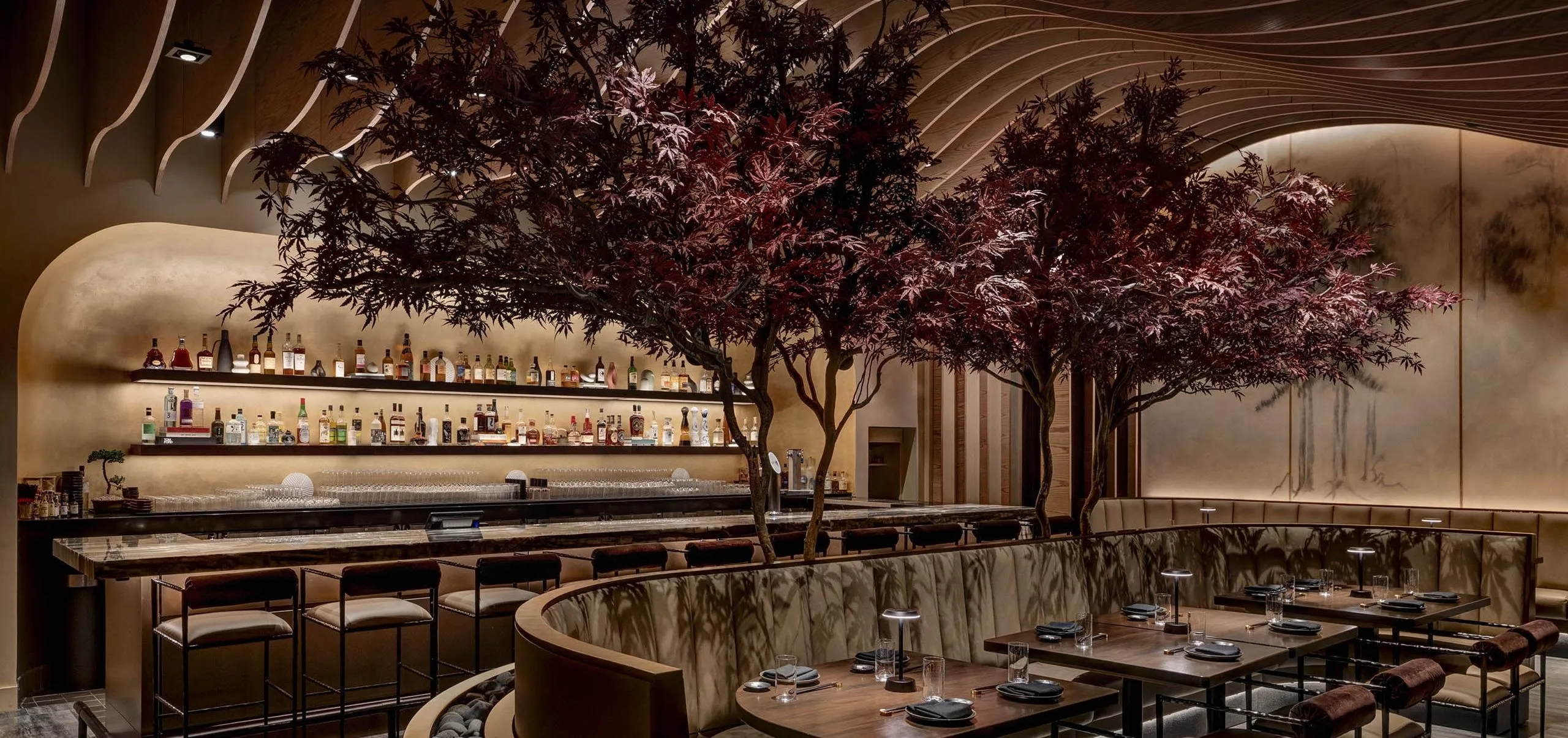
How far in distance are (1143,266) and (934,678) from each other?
3.15m

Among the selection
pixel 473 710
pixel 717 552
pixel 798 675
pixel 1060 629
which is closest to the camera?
pixel 798 675

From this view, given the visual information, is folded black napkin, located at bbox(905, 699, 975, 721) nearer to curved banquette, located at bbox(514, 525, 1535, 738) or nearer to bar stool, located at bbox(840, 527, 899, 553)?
curved banquette, located at bbox(514, 525, 1535, 738)

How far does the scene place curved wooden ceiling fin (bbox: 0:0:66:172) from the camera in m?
5.66

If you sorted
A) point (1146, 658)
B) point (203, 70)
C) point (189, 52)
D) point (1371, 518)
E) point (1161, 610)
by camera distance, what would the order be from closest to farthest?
point (1146, 658) < point (1161, 610) < point (189, 52) < point (203, 70) < point (1371, 518)

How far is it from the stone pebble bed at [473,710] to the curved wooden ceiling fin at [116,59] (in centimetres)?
358

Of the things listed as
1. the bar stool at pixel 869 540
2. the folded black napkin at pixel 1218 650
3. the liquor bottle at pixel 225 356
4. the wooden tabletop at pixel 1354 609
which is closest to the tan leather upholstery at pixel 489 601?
the bar stool at pixel 869 540

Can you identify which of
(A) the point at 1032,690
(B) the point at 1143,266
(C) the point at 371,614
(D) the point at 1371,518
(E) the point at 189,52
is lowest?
(D) the point at 1371,518

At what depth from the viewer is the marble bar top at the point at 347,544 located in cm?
469

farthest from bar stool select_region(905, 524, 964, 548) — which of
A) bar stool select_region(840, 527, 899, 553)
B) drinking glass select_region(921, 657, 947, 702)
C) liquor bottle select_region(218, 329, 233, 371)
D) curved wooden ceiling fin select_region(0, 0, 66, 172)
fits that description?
curved wooden ceiling fin select_region(0, 0, 66, 172)

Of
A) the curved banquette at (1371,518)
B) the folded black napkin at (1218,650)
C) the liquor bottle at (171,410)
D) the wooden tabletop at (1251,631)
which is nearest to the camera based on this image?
the folded black napkin at (1218,650)

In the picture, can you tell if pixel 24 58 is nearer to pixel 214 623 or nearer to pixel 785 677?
pixel 214 623

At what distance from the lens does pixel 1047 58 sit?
7441mm

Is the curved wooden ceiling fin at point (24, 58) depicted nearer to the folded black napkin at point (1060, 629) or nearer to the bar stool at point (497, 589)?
the bar stool at point (497, 589)

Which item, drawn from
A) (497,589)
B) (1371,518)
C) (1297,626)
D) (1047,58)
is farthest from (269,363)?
(1371,518)
